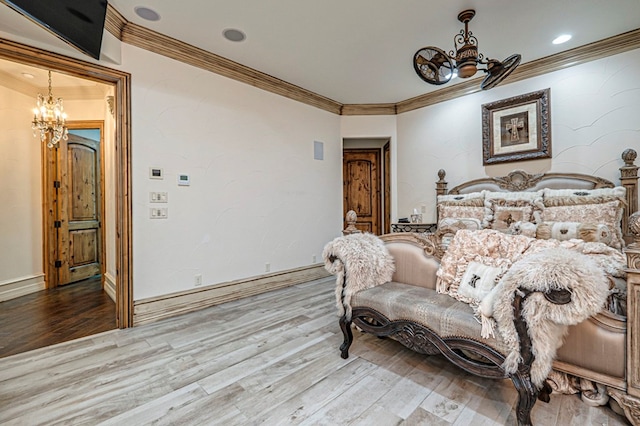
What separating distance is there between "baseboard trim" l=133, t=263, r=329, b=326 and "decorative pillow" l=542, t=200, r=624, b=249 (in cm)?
314

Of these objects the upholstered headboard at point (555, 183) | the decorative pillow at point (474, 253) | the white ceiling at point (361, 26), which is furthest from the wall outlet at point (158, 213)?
the upholstered headboard at point (555, 183)

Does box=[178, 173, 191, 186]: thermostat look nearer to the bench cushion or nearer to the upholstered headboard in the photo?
the bench cushion

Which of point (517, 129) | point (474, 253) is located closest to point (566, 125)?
point (517, 129)

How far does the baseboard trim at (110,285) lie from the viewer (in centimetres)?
359

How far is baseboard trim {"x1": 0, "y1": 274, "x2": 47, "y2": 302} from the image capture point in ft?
11.3

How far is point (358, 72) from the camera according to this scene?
3.75 metres

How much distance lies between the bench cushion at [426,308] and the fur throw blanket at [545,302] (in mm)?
78

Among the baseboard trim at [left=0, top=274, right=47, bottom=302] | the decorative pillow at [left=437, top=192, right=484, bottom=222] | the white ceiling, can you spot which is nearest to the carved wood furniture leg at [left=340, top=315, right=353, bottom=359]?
the decorative pillow at [left=437, top=192, right=484, bottom=222]

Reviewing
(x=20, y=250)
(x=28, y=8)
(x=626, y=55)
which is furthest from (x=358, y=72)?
(x=20, y=250)

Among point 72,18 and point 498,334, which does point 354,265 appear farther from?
point 72,18

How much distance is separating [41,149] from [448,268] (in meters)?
5.34

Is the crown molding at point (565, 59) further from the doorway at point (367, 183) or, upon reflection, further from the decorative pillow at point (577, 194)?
the doorway at point (367, 183)

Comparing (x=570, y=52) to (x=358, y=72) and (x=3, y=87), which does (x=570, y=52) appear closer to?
(x=358, y=72)

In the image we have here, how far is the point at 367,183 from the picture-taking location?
19.5 ft
